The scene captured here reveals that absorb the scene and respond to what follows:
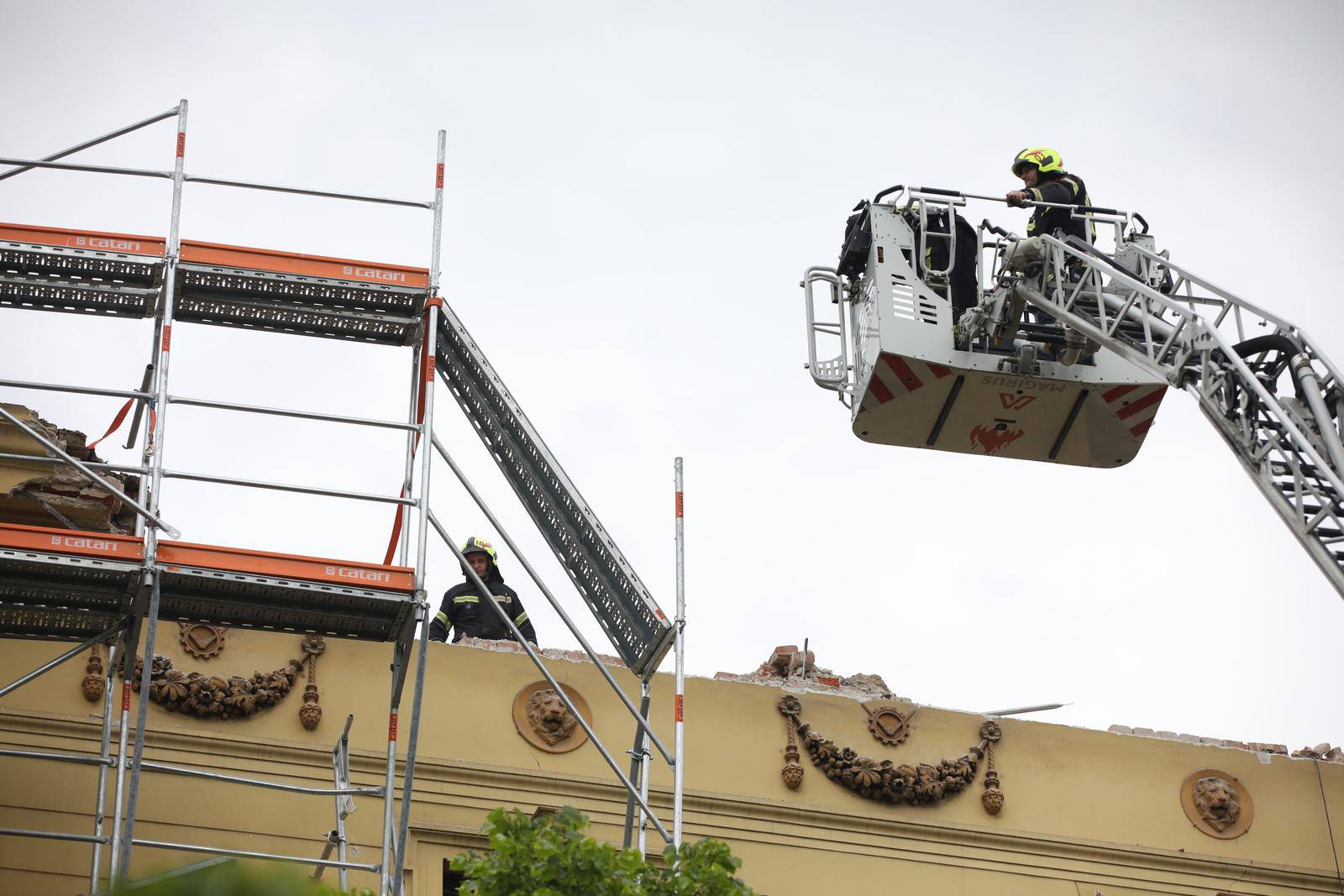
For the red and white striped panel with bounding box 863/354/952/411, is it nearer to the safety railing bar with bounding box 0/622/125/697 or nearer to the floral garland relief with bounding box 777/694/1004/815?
the floral garland relief with bounding box 777/694/1004/815

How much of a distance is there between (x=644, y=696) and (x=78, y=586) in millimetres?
4122

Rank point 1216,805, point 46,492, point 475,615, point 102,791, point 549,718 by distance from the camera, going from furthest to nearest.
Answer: point 1216,805 < point 475,615 < point 549,718 < point 46,492 < point 102,791

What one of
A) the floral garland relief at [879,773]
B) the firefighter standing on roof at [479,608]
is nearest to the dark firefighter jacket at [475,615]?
the firefighter standing on roof at [479,608]

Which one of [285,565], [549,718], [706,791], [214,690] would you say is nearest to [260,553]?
[285,565]

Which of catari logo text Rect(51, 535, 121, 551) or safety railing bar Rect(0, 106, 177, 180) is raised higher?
safety railing bar Rect(0, 106, 177, 180)

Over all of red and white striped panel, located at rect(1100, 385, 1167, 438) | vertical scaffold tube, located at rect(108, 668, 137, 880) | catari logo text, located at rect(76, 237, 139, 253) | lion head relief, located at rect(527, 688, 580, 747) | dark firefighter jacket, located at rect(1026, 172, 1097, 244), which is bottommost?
vertical scaffold tube, located at rect(108, 668, 137, 880)

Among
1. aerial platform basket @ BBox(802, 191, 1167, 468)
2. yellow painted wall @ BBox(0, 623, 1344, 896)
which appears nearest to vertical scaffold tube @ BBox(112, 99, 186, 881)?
yellow painted wall @ BBox(0, 623, 1344, 896)

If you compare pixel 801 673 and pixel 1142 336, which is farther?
pixel 801 673

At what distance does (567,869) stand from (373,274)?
4792mm

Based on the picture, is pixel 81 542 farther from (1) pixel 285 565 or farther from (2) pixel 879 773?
(2) pixel 879 773

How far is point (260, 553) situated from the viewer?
40.1 ft

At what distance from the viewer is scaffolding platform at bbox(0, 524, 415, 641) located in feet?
39.1

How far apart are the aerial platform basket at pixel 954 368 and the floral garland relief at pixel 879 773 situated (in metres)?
3.41

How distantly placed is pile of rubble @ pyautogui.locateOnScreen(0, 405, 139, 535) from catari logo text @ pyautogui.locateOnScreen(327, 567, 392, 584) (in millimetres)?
4247
